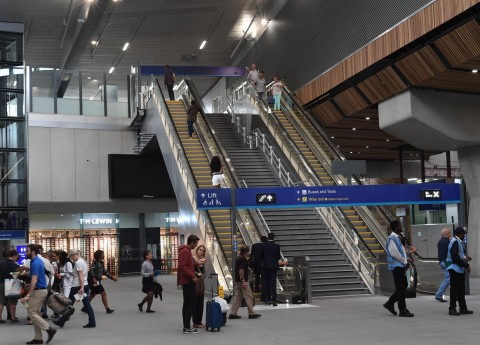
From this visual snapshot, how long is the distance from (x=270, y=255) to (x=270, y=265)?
21 centimetres

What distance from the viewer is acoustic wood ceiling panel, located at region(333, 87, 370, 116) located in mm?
22922

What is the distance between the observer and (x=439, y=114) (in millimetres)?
20203

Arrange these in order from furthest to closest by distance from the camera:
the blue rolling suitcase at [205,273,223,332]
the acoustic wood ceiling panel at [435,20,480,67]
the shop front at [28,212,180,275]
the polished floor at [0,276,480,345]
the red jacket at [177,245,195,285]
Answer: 1. the shop front at [28,212,180,275]
2. the acoustic wood ceiling panel at [435,20,480,67]
3. the blue rolling suitcase at [205,273,223,332]
4. the red jacket at [177,245,195,285]
5. the polished floor at [0,276,480,345]

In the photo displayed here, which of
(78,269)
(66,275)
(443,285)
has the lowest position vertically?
(443,285)

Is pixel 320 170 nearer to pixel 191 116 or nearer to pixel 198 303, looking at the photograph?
pixel 191 116

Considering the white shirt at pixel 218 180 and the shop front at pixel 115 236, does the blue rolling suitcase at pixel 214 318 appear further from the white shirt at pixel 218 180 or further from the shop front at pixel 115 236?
the shop front at pixel 115 236

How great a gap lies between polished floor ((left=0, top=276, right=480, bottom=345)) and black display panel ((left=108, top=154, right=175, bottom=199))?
55.1 ft

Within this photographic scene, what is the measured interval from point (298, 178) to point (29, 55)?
2239 centimetres

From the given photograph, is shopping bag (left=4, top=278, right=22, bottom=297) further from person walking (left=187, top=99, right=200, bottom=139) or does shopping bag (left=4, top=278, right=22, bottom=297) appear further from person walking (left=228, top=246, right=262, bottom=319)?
person walking (left=187, top=99, right=200, bottom=139)

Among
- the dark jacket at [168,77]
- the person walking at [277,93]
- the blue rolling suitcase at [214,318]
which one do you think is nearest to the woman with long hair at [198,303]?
the blue rolling suitcase at [214,318]

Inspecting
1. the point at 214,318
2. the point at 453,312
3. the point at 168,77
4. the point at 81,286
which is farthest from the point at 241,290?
the point at 168,77

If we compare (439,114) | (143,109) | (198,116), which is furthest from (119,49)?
(439,114)

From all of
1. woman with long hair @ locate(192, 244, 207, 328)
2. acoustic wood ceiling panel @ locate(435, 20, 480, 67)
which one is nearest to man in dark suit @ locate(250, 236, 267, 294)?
woman with long hair @ locate(192, 244, 207, 328)

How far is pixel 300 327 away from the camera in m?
11.1
